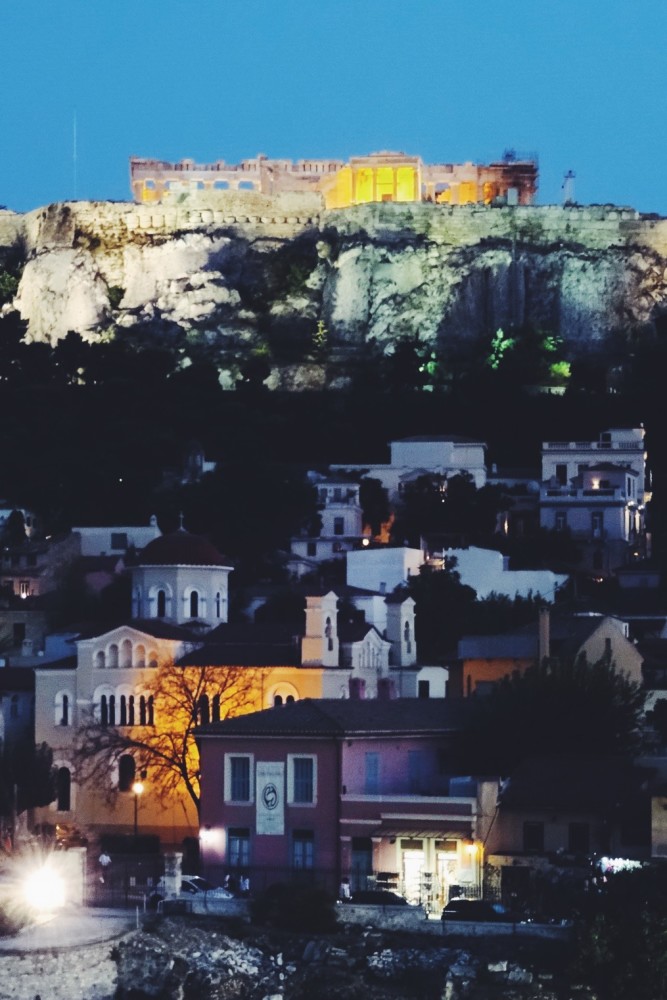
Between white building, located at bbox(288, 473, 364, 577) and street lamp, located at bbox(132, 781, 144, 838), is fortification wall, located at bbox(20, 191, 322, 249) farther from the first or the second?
street lamp, located at bbox(132, 781, 144, 838)

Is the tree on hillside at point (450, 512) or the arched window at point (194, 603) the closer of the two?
the arched window at point (194, 603)

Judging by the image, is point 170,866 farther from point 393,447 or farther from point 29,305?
point 29,305

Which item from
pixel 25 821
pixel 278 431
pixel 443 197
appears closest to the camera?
pixel 25 821

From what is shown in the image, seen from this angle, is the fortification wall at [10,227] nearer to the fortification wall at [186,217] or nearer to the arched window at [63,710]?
the fortification wall at [186,217]

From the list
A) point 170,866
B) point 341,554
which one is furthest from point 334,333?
point 170,866

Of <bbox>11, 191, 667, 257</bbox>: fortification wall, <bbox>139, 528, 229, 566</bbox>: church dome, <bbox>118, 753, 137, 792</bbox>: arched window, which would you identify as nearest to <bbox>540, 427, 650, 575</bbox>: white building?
<bbox>139, 528, 229, 566</bbox>: church dome

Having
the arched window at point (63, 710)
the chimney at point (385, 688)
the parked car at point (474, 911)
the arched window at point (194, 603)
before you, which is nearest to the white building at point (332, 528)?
the arched window at point (194, 603)
